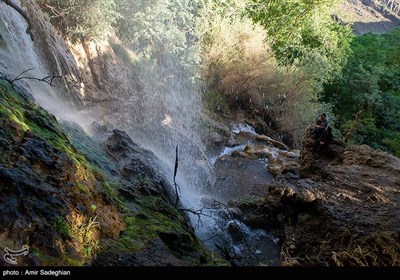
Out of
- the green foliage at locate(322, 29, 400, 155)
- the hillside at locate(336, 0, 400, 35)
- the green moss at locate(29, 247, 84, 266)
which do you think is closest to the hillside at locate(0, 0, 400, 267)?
the green moss at locate(29, 247, 84, 266)

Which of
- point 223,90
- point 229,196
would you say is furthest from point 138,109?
point 223,90

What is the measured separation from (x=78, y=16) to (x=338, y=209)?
35.8ft

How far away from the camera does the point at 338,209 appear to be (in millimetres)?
6777

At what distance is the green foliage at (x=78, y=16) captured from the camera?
1164 cm

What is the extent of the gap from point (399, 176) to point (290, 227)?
297cm

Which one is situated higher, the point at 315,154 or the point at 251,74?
the point at 315,154

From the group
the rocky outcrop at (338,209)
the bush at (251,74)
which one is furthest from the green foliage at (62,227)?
the bush at (251,74)

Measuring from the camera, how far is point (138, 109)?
13.0 m

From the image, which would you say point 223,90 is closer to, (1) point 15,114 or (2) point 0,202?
(1) point 15,114

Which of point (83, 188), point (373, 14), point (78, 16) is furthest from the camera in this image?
point (373, 14)

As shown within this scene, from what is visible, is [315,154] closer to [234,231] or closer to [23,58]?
[234,231]

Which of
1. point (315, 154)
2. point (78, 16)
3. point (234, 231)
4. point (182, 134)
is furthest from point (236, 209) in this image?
point (78, 16)

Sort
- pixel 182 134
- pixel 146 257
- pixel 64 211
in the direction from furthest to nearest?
pixel 182 134 → pixel 146 257 → pixel 64 211

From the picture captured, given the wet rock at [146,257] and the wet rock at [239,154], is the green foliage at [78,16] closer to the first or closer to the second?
the wet rock at [239,154]
